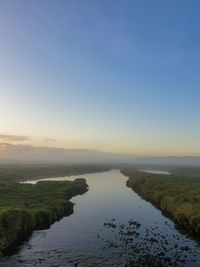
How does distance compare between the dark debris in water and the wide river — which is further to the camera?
the wide river

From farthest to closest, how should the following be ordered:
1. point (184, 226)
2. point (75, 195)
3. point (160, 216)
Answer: point (75, 195) < point (160, 216) < point (184, 226)

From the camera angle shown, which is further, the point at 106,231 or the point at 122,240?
the point at 106,231

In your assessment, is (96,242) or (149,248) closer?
(149,248)

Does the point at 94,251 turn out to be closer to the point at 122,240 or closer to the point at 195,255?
the point at 122,240

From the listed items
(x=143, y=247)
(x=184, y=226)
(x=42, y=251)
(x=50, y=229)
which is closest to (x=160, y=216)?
(x=184, y=226)

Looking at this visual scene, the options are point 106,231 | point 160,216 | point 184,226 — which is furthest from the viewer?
point 160,216

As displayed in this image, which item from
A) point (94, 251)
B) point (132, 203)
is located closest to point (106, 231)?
point (94, 251)

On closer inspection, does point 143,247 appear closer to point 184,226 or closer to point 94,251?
point 94,251

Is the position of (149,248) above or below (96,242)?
above

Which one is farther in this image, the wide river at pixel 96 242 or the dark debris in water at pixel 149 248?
the wide river at pixel 96 242
